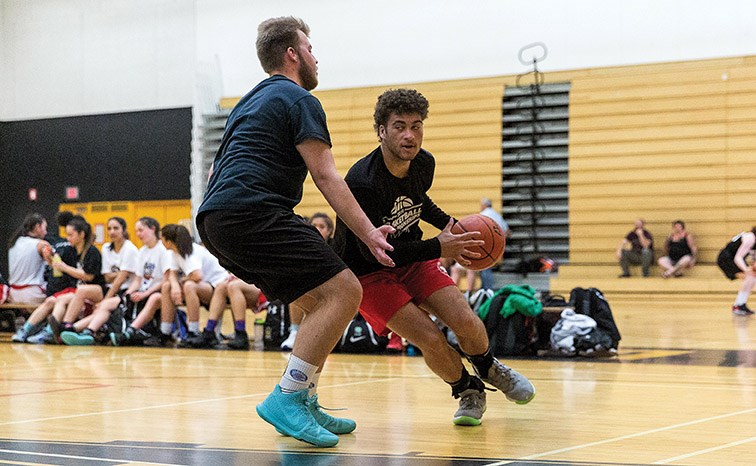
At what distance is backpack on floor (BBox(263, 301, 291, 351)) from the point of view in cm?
940

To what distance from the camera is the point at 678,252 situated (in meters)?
14.9

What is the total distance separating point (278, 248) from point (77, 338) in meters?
6.98

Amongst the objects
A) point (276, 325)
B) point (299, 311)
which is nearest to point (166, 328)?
point (276, 325)

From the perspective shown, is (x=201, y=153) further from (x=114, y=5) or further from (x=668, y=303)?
(x=668, y=303)

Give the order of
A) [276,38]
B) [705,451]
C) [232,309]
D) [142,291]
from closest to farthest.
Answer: [705,451]
[276,38]
[232,309]
[142,291]

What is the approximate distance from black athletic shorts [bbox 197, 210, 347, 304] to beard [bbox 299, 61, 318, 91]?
0.57 meters

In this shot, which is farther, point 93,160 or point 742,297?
point 93,160

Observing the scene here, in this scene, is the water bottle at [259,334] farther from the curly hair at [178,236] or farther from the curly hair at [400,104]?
Answer: the curly hair at [400,104]

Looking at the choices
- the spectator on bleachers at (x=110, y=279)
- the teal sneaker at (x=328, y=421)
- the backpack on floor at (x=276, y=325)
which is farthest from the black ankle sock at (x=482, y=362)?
the spectator on bleachers at (x=110, y=279)

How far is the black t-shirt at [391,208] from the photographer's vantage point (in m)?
4.08

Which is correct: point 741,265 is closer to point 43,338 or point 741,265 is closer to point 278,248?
point 43,338

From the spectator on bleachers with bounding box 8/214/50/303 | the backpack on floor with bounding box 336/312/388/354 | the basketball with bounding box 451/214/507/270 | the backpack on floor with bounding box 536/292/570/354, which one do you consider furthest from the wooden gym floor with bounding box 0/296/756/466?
the spectator on bleachers with bounding box 8/214/50/303

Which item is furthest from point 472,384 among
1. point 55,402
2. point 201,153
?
point 201,153

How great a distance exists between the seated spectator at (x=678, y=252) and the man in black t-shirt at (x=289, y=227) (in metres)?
12.0
